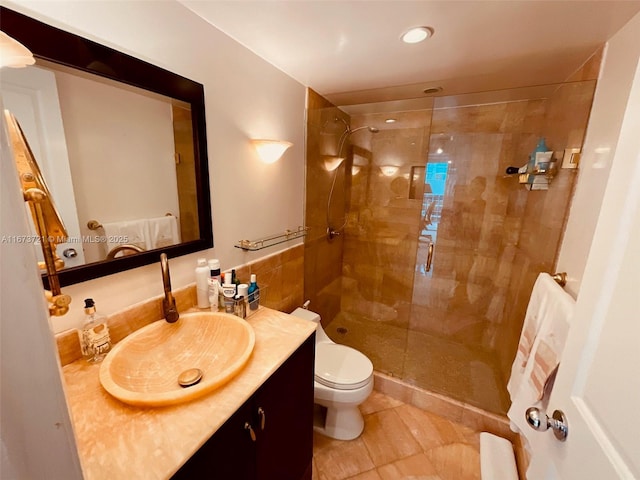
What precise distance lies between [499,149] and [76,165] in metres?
2.66

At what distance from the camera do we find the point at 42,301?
0.30 metres

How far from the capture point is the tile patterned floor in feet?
4.88

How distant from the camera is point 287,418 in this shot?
42.1 inches

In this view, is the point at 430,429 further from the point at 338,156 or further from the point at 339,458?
the point at 338,156

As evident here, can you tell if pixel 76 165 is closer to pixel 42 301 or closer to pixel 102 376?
pixel 102 376

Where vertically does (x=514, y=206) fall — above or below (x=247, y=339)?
above

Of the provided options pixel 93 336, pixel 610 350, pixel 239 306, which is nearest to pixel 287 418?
pixel 239 306

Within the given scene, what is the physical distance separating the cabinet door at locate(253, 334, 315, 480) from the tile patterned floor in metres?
0.36

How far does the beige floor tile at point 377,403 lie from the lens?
74.9 inches

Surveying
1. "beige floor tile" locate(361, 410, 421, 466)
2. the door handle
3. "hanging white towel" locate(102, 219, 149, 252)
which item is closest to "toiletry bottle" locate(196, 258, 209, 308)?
"hanging white towel" locate(102, 219, 149, 252)

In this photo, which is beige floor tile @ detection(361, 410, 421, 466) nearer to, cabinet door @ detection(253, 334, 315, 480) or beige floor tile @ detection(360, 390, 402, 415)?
beige floor tile @ detection(360, 390, 402, 415)

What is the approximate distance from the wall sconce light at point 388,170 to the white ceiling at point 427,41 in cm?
83

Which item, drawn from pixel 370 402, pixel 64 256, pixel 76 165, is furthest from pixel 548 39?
pixel 370 402

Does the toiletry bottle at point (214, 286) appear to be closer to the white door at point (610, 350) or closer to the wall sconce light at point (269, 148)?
the wall sconce light at point (269, 148)
